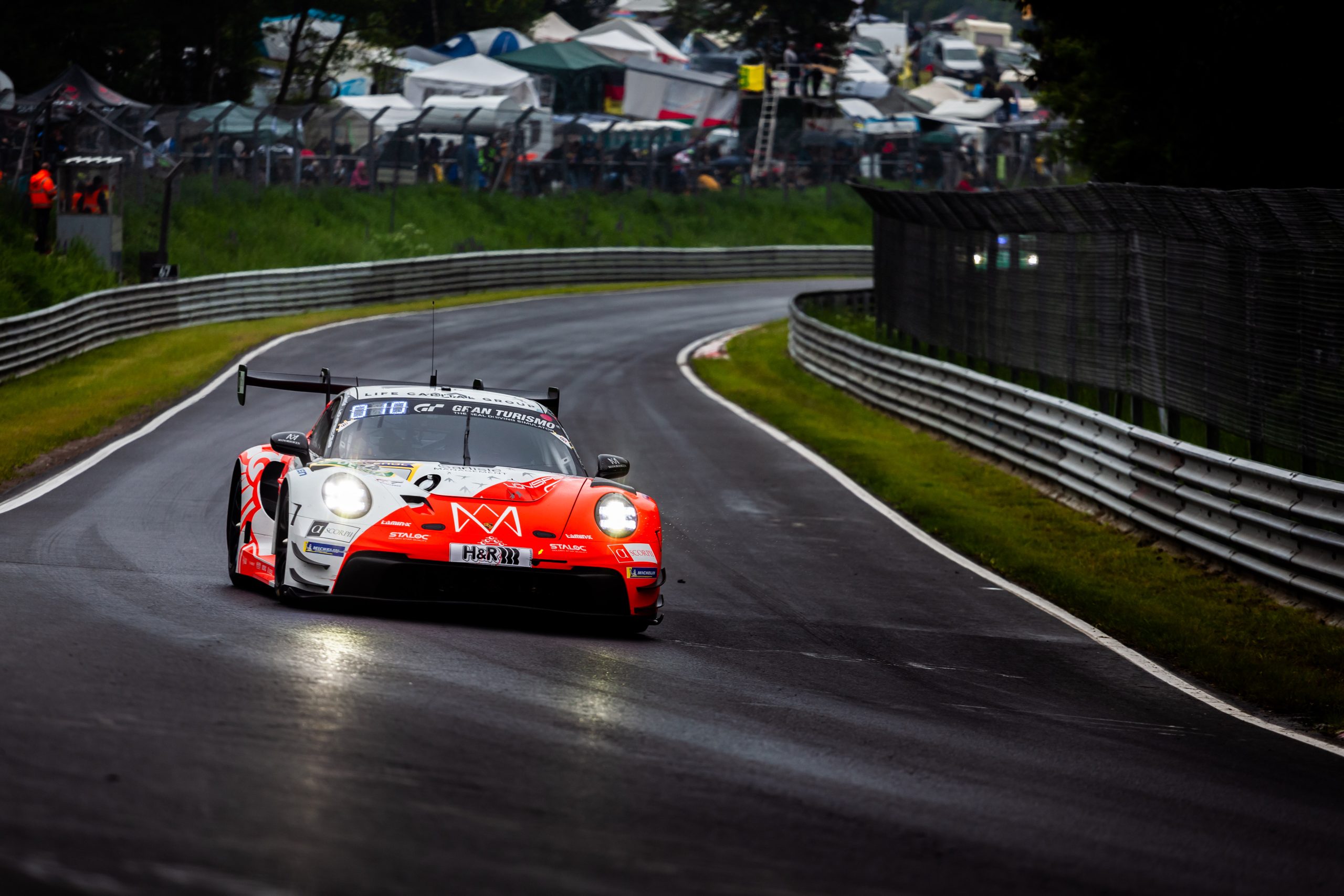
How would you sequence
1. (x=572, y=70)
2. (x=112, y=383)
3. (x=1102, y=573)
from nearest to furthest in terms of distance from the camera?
(x=1102, y=573) → (x=112, y=383) → (x=572, y=70)

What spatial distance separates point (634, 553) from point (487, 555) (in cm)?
84

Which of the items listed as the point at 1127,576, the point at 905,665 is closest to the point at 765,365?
the point at 1127,576

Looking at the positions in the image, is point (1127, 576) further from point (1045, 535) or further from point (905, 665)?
point (905, 665)

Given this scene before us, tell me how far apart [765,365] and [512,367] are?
4878 millimetres

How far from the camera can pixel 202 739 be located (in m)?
5.59

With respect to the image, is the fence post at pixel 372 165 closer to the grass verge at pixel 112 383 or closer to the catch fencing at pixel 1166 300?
the grass verge at pixel 112 383

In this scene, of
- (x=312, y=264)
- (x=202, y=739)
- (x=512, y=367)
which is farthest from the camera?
(x=312, y=264)

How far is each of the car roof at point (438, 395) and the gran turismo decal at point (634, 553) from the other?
188 cm

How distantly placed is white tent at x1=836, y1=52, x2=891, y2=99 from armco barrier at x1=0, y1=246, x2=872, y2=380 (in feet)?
74.5

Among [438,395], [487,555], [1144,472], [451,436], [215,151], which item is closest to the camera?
[487,555]

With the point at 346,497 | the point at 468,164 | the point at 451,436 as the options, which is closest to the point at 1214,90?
the point at 451,436

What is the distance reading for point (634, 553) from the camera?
9164mm

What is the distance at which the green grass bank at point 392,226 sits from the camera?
99.8 feet

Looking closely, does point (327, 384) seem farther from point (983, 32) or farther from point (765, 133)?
point (983, 32)
